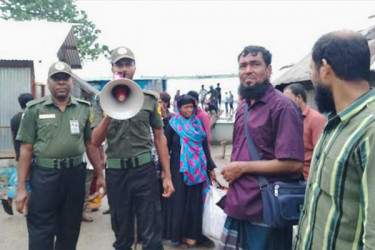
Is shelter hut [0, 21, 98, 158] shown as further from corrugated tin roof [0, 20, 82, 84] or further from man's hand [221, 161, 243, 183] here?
man's hand [221, 161, 243, 183]

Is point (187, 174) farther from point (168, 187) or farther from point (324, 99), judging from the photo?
point (324, 99)

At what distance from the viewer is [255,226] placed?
232cm

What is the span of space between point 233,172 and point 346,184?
101 cm

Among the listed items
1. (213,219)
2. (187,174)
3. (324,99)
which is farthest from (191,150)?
(324,99)

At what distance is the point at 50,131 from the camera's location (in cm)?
323

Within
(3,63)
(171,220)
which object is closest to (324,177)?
(171,220)

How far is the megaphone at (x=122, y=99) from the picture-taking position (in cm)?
292

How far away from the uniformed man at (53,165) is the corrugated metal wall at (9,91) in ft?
17.1

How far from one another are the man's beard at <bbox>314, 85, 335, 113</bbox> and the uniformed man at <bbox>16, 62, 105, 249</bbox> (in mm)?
2320

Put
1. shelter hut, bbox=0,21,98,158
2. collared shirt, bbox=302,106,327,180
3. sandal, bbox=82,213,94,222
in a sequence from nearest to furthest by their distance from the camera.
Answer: collared shirt, bbox=302,106,327,180
sandal, bbox=82,213,94,222
shelter hut, bbox=0,21,98,158

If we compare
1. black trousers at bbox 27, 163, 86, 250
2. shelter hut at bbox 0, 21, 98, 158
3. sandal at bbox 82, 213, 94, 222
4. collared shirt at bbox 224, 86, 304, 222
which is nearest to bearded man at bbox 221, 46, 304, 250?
collared shirt at bbox 224, 86, 304, 222

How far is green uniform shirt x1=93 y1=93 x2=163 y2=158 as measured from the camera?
312 centimetres

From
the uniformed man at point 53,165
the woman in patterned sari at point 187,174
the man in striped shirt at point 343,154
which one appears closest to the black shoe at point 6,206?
the uniformed man at point 53,165

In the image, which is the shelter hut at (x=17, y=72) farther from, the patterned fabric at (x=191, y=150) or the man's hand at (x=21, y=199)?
the man's hand at (x=21, y=199)
